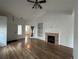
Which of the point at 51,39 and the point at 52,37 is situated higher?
the point at 52,37

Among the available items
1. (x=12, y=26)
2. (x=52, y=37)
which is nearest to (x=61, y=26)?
(x=52, y=37)

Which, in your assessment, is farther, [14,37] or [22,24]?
[22,24]

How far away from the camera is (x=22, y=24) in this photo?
439 inches

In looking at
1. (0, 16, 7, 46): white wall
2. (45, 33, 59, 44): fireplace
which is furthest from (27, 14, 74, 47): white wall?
(0, 16, 7, 46): white wall

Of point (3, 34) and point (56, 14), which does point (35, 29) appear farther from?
point (3, 34)

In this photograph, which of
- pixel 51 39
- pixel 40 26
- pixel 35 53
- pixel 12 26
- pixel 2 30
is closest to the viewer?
pixel 35 53

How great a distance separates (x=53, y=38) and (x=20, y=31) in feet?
14.7

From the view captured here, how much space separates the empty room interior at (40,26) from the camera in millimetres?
6188

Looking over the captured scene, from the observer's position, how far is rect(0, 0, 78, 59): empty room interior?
619 centimetres

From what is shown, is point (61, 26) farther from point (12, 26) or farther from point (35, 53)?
point (12, 26)

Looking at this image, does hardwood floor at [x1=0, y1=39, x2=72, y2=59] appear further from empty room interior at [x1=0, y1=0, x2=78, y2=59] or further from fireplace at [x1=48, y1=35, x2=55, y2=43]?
fireplace at [x1=48, y1=35, x2=55, y2=43]

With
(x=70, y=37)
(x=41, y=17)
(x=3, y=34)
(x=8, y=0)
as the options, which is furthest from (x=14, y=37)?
(x=70, y=37)

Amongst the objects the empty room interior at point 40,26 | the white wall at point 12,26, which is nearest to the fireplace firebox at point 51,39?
the empty room interior at point 40,26

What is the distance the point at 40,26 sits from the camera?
1048 centimetres
